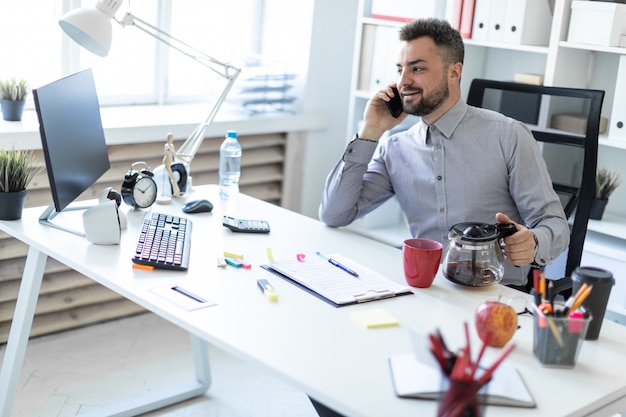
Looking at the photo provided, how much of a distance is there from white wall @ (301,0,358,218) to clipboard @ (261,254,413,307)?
1.74 meters

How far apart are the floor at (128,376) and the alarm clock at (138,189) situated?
65 cm

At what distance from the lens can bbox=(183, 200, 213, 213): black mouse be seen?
8.27 feet

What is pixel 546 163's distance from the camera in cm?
254

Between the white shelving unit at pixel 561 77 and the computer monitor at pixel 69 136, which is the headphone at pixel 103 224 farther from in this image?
the white shelving unit at pixel 561 77

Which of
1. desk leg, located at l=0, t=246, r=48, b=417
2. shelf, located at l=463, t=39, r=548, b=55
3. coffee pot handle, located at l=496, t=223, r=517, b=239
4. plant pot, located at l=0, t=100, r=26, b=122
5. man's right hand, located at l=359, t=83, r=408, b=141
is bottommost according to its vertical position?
desk leg, located at l=0, t=246, r=48, b=417

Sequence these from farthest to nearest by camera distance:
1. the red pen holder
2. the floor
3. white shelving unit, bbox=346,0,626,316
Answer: white shelving unit, bbox=346,0,626,316, the floor, the red pen holder

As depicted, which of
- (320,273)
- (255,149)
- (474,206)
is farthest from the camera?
(255,149)

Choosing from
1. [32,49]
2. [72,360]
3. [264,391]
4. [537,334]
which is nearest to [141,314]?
[72,360]

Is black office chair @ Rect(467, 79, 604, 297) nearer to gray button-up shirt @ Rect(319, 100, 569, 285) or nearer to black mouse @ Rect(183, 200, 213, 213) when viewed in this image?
gray button-up shirt @ Rect(319, 100, 569, 285)

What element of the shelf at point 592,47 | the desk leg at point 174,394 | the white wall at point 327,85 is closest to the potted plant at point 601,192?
the shelf at point 592,47

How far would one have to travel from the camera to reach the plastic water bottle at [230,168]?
2754mm

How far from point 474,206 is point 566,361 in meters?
0.83

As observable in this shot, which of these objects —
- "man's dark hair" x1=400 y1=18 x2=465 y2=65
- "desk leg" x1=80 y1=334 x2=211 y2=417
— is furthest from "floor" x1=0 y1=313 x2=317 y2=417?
"man's dark hair" x1=400 y1=18 x2=465 y2=65

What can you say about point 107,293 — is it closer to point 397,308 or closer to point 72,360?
point 72,360
